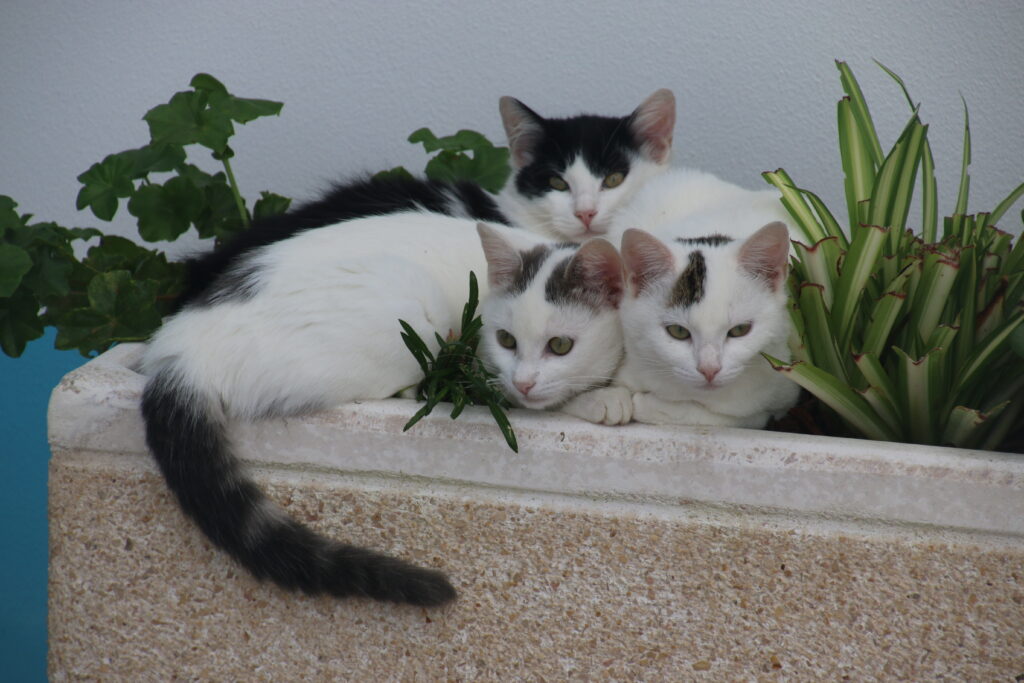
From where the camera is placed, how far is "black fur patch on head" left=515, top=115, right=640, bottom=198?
1.63 metres

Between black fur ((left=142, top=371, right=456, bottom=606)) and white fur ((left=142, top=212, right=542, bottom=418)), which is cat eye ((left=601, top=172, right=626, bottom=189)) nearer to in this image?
white fur ((left=142, top=212, right=542, bottom=418))

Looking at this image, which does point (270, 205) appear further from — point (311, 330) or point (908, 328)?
point (908, 328)

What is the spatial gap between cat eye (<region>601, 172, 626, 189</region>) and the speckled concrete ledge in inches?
27.4

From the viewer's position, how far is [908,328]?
3.81 ft

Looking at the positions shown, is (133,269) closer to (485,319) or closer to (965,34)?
(485,319)

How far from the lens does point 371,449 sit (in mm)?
1105

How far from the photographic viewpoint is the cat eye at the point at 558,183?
1635 mm

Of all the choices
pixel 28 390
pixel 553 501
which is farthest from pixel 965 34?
pixel 28 390

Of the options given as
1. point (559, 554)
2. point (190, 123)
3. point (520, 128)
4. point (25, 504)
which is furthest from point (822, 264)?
point (25, 504)

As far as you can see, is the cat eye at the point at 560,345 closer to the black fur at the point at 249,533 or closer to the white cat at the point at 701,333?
the white cat at the point at 701,333

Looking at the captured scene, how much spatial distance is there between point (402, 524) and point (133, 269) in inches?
31.1

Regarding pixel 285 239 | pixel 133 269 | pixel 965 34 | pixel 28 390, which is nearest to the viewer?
pixel 285 239

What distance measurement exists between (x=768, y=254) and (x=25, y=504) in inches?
79.9

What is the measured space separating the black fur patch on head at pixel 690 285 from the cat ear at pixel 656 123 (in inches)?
24.5
